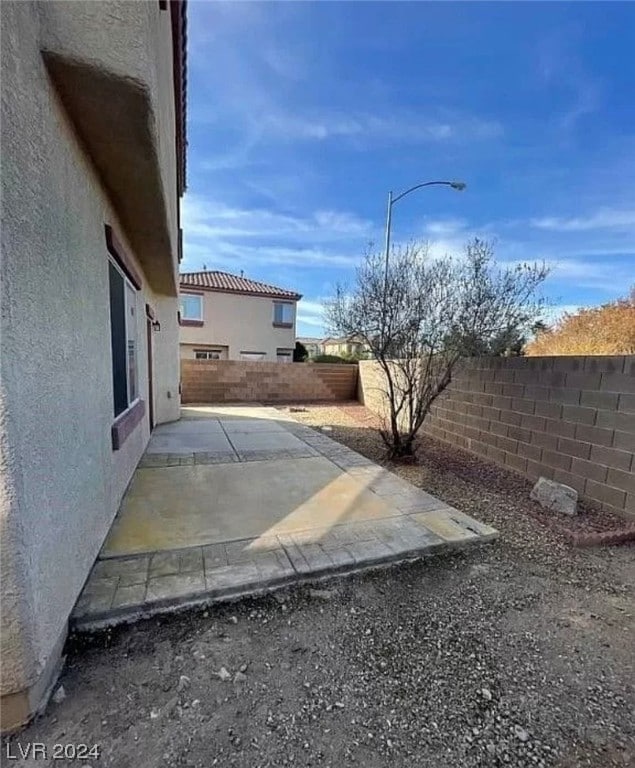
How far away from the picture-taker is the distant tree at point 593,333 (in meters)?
7.91

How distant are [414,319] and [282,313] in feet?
59.3

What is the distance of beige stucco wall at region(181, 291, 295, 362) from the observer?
68.8 feet

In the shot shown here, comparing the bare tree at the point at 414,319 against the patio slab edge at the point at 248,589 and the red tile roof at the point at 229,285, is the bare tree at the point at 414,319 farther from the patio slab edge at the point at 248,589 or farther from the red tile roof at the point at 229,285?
the red tile roof at the point at 229,285

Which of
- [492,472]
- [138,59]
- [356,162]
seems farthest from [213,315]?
[138,59]

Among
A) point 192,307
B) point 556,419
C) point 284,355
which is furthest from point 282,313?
point 556,419

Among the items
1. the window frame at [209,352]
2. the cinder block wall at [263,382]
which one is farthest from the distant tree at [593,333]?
the window frame at [209,352]

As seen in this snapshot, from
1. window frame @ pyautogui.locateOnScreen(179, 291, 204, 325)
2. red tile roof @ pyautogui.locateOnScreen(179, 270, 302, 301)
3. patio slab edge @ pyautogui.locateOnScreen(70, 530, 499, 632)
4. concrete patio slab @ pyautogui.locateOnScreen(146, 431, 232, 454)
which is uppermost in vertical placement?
red tile roof @ pyautogui.locateOnScreen(179, 270, 302, 301)

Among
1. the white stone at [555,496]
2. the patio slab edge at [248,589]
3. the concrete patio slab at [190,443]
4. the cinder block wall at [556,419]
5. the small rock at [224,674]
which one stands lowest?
the concrete patio slab at [190,443]

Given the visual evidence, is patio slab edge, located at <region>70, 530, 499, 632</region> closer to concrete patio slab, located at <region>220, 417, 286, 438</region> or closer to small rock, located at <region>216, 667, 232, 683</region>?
small rock, located at <region>216, 667, 232, 683</region>

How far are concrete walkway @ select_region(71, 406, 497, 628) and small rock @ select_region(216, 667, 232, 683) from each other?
20.5 inches

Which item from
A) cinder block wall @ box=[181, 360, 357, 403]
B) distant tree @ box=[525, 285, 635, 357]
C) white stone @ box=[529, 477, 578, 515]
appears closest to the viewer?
white stone @ box=[529, 477, 578, 515]

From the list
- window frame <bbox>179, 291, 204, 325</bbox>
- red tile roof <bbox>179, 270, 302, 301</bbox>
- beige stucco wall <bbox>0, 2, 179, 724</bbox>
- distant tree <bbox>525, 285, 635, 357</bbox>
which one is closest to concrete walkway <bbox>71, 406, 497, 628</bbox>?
beige stucco wall <bbox>0, 2, 179, 724</bbox>

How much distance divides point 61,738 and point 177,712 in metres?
0.45

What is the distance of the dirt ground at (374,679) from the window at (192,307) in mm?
20252
